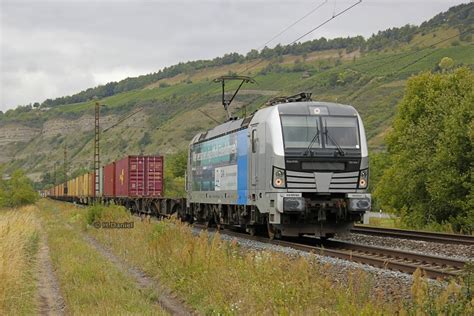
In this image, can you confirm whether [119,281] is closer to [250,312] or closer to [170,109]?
[250,312]

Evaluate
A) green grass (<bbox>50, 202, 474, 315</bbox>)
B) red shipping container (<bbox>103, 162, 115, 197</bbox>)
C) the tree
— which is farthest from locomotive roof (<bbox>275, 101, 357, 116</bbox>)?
red shipping container (<bbox>103, 162, 115, 197</bbox>)

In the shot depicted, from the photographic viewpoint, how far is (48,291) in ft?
42.7

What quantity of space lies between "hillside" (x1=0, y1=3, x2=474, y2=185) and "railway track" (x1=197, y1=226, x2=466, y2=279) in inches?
3355

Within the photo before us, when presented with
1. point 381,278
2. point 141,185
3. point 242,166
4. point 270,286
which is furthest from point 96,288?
point 141,185

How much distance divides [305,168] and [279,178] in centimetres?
72

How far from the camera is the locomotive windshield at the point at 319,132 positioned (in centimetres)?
1764

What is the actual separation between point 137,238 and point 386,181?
1595 centimetres

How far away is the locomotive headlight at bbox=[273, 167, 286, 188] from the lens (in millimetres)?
17250

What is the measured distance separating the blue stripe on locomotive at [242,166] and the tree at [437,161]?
348 inches

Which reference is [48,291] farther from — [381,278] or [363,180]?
[363,180]

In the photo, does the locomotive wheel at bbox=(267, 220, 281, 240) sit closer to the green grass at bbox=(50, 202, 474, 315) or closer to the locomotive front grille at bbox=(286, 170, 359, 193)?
the locomotive front grille at bbox=(286, 170, 359, 193)

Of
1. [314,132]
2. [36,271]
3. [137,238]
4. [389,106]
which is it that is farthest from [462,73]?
[389,106]

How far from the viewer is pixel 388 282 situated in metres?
10.8

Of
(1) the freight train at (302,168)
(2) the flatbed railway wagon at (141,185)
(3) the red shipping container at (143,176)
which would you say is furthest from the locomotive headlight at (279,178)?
(3) the red shipping container at (143,176)
